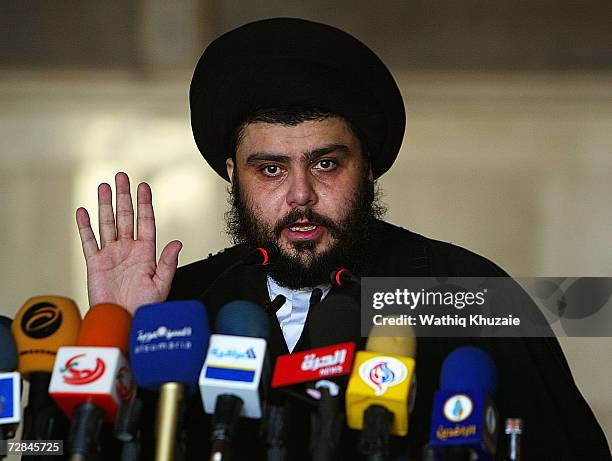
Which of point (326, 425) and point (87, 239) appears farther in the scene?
point (87, 239)

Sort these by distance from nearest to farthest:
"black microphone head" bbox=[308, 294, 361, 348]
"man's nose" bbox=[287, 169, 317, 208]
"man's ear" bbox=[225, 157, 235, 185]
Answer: "black microphone head" bbox=[308, 294, 361, 348], "man's nose" bbox=[287, 169, 317, 208], "man's ear" bbox=[225, 157, 235, 185]

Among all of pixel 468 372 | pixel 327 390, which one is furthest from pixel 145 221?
pixel 468 372

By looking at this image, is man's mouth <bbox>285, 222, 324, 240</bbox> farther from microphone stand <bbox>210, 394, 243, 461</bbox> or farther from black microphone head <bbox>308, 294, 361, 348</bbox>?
microphone stand <bbox>210, 394, 243, 461</bbox>

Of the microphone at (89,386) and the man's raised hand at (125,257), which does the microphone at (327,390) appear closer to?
the microphone at (89,386)

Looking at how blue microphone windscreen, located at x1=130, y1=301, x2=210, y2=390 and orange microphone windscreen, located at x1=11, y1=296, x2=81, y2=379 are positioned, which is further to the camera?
orange microphone windscreen, located at x1=11, y1=296, x2=81, y2=379

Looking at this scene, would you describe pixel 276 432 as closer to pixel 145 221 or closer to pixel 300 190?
pixel 145 221

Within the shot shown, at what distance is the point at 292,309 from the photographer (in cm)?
323

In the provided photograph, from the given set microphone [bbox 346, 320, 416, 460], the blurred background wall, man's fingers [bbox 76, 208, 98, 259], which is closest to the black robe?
microphone [bbox 346, 320, 416, 460]

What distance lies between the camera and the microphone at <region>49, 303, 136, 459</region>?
2002mm

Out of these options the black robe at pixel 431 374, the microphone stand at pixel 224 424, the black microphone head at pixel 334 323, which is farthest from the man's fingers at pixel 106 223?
the microphone stand at pixel 224 424

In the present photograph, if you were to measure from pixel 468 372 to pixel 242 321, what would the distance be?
49 centimetres

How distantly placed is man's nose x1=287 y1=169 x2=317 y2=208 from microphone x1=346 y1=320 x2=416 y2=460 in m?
1.02

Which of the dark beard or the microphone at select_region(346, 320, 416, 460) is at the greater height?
the dark beard

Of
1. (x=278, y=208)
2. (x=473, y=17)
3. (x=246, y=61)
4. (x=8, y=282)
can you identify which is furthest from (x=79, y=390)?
(x=473, y=17)
